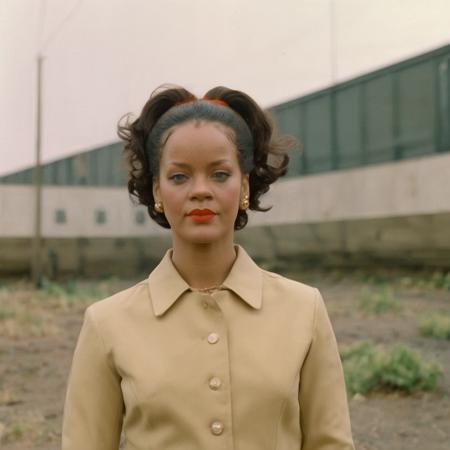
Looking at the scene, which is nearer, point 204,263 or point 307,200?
point 204,263

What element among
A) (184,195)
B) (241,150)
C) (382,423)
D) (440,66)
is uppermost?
(440,66)

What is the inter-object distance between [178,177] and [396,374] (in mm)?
3692

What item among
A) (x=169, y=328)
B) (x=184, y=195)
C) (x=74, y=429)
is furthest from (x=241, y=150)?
(x=74, y=429)

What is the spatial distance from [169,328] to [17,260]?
44.4 feet

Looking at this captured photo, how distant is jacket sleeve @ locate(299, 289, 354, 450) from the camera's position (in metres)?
1.68

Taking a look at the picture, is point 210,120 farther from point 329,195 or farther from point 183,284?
point 329,195

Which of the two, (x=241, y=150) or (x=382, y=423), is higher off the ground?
(x=241, y=150)

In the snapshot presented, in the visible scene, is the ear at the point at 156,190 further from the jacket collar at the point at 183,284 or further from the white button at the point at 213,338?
the white button at the point at 213,338

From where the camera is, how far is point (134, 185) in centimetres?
191

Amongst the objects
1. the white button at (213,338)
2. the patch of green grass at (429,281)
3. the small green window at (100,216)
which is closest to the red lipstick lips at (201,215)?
the white button at (213,338)

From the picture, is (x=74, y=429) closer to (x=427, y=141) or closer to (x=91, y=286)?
(x=427, y=141)

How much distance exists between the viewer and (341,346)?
21.4ft

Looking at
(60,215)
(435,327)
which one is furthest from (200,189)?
(60,215)

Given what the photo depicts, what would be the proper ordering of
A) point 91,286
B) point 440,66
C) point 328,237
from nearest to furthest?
1. point 440,66
2. point 328,237
3. point 91,286
